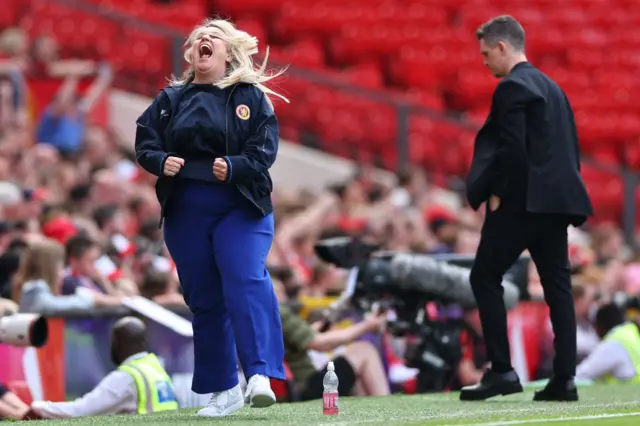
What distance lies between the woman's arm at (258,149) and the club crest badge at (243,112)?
0.09 ft

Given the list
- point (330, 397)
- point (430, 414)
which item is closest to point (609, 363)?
point (430, 414)

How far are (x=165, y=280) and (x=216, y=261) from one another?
129 inches

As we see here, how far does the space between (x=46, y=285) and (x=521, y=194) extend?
3127mm

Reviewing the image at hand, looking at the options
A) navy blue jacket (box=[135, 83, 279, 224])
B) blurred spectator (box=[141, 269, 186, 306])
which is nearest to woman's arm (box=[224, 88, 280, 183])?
navy blue jacket (box=[135, 83, 279, 224])

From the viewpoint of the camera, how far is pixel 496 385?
7582 millimetres

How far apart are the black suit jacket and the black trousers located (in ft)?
0.41

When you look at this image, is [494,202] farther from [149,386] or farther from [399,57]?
[399,57]

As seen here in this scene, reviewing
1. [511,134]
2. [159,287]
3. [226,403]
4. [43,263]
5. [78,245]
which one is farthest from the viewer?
[78,245]

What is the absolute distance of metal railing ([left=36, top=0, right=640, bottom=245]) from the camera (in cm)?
1566

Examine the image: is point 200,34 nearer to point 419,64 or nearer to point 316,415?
point 316,415

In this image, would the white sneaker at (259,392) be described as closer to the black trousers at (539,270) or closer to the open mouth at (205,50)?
the open mouth at (205,50)

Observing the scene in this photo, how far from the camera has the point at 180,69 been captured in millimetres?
15242

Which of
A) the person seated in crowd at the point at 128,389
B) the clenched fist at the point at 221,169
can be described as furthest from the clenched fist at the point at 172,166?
the person seated in crowd at the point at 128,389

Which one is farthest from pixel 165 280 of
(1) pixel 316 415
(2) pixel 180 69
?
(2) pixel 180 69
